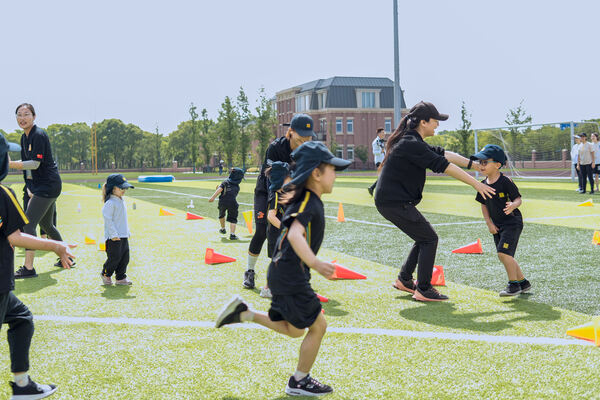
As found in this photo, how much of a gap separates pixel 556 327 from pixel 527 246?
4.45 metres

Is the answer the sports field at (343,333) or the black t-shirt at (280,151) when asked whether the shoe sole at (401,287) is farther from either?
the black t-shirt at (280,151)

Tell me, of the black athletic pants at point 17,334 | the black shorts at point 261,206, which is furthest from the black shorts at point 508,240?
the black athletic pants at point 17,334

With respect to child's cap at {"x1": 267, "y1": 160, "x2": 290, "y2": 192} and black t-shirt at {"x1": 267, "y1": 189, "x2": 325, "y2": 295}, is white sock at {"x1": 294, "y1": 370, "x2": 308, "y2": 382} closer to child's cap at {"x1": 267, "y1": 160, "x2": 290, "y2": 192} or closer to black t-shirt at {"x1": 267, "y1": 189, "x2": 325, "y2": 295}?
black t-shirt at {"x1": 267, "y1": 189, "x2": 325, "y2": 295}

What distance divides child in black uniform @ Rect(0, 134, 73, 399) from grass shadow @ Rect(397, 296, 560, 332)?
324 cm

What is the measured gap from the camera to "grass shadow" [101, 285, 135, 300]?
650cm

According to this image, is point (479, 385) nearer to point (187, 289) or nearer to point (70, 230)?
point (187, 289)

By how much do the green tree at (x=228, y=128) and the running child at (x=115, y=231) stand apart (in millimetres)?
67289

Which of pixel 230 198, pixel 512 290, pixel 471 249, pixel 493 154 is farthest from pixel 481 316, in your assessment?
pixel 230 198

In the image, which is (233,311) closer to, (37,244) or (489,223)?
(37,244)

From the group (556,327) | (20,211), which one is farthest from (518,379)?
(20,211)

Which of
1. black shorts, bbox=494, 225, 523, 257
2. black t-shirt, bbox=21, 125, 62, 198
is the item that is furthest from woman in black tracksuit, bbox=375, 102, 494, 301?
black t-shirt, bbox=21, 125, 62, 198

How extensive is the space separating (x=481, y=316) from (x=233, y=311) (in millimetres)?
2722

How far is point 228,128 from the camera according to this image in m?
74.4

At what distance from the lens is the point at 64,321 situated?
549cm
